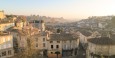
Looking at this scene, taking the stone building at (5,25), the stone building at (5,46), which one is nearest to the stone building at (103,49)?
the stone building at (5,46)

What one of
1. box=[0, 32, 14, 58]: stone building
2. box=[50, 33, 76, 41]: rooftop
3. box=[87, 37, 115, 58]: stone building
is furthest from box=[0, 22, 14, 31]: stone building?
box=[87, 37, 115, 58]: stone building

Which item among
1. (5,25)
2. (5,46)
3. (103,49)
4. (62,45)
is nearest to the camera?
(103,49)

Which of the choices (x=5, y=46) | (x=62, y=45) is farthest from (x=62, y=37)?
(x=5, y=46)

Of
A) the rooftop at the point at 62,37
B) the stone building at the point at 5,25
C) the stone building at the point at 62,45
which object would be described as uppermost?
the stone building at the point at 5,25

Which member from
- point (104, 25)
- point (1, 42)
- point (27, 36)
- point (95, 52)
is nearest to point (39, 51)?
point (27, 36)

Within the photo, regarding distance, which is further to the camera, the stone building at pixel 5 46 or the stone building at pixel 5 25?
the stone building at pixel 5 25

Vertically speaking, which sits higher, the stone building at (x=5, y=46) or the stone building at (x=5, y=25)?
the stone building at (x=5, y=25)

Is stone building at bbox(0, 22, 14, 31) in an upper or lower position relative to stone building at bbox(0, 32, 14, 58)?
upper

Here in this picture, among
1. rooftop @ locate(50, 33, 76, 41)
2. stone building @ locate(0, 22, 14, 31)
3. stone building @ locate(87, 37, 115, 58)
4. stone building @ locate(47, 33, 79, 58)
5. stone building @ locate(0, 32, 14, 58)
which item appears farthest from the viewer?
stone building @ locate(0, 22, 14, 31)

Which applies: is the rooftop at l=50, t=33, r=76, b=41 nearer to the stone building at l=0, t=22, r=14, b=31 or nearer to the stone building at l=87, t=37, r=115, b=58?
the stone building at l=87, t=37, r=115, b=58

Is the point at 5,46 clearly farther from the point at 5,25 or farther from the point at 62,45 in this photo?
the point at 5,25

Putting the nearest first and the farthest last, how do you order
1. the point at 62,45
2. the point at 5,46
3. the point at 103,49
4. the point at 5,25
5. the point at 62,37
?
the point at 103,49 → the point at 5,46 → the point at 62,45 → the point at 62,37 → the point at 5,25

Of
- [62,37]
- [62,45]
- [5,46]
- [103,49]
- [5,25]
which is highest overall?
[5,25]

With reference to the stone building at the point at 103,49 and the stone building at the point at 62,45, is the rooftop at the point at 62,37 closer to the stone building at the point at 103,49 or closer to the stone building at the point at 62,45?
the stone building at the point at 62,45
